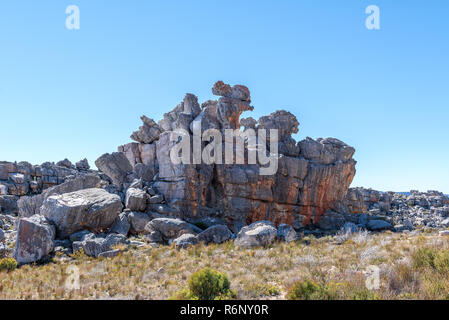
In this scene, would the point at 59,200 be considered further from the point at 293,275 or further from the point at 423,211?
the point at 423,211

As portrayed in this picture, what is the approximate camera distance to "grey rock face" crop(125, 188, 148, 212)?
2500cm

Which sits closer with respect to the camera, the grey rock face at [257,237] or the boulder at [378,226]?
the grey rock face at [257,237]

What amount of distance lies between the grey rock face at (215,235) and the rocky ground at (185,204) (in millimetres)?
85

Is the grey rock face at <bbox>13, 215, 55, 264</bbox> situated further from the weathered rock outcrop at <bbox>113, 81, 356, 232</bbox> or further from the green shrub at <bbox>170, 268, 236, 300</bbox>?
the weathered rock outcrop at <bbox>113, 81, 356, 232</bbox>

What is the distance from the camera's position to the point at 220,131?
33.7 meters

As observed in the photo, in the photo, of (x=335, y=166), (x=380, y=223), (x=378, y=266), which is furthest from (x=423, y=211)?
(x=378, y=266)

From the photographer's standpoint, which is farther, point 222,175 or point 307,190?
point 307,190

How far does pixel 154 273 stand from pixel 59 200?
1331 centimetres

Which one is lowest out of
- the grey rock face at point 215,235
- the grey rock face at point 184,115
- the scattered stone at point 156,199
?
the grey rock face at point 215,235

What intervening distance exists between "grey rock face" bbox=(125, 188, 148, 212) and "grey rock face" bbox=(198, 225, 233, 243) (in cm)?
823

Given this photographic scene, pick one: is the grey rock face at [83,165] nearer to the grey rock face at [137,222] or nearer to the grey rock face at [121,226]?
the grey rock face at [137,222]

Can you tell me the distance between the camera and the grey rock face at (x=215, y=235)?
65.2 feet

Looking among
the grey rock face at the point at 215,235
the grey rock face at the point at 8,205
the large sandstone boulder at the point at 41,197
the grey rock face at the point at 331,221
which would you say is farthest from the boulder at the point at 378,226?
the grey rock face at the point at 8,205

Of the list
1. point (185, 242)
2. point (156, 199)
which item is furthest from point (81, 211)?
point (185, 242)
